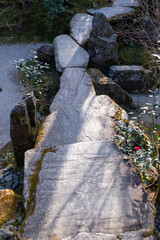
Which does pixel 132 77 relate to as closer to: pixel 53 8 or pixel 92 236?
pixel 53 8

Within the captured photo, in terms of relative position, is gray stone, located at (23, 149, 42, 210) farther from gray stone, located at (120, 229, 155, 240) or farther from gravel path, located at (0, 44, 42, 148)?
gravel path, located at (0, 44, 42, 148)

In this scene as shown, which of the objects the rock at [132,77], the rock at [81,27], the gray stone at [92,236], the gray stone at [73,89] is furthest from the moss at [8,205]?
the rock at [81,27]

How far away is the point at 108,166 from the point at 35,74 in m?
2.77

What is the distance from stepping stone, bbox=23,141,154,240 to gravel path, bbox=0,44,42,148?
217cm

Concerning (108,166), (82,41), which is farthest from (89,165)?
(82,41)

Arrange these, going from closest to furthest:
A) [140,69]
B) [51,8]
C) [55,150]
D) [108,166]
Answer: [108,166] < [55,150] < [140,69] < [51,8]

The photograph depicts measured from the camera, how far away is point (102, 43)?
534 cm

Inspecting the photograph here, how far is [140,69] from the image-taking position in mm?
5492

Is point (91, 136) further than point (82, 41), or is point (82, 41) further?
point (82, 41)

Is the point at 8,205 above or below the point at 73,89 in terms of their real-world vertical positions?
below

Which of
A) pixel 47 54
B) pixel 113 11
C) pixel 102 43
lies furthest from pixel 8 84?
pixel 113 11

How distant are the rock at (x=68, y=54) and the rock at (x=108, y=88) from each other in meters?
0.53

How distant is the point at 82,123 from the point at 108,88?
4.81 feet

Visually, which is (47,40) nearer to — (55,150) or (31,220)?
(55,150)
